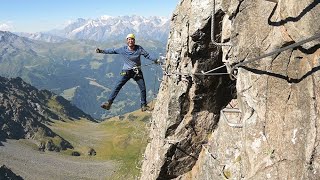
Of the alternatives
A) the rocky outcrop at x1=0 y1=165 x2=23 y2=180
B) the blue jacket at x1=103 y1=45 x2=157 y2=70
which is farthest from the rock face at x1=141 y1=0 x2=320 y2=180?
the rocky outcrop at x1=0 y1=165 x2=23 y2=180

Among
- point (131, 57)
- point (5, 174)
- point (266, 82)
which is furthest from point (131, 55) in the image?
point (5, 174)

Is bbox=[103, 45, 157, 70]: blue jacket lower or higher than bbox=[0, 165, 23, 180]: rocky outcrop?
higher

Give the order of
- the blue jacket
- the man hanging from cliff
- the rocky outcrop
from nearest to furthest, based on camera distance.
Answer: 1. the man hanging from cliff
2. the blue jacket
3. the rocky outcrop

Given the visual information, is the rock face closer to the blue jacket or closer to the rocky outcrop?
the blue jacket

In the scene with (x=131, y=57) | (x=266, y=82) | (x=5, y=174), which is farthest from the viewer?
(x=5, y=174)

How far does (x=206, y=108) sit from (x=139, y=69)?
550 centimetres

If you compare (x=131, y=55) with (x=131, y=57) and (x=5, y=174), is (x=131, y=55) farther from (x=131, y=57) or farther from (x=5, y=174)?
(x=5, y=174)

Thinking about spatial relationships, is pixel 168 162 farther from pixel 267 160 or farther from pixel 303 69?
pixel 303 69

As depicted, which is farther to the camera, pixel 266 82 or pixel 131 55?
pixel 131 55

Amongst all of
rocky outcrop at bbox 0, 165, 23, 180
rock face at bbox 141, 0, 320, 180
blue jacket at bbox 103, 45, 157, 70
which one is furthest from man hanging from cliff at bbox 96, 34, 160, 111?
rocky outcrop at bbox 0, 165, 23, 180

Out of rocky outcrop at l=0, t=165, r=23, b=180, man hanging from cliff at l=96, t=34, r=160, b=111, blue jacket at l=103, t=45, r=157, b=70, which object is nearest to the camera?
man hanging from cliff at l=96, t=34, r=160, b=111

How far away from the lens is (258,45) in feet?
44.4

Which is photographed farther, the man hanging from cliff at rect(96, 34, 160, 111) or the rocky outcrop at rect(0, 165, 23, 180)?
the rocky outcrop at rect(0, 165, 23, 180)

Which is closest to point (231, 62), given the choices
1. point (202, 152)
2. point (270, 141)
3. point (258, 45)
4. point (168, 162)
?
point (258, 45)
